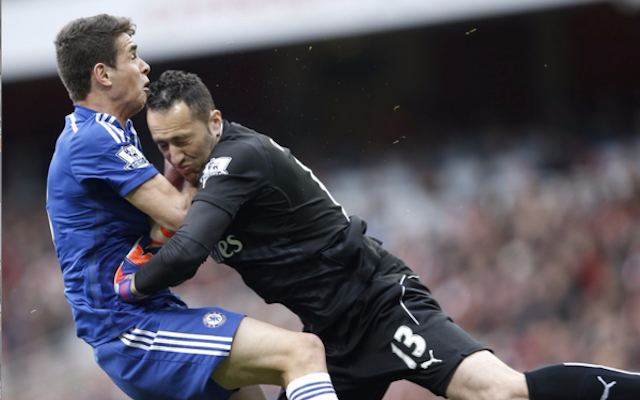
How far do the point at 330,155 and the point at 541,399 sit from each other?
9.00 m

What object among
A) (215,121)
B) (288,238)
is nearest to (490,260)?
(288,238)

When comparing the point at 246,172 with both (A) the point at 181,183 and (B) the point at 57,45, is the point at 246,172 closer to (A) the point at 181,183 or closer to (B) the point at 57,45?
(A) the point at 181,183

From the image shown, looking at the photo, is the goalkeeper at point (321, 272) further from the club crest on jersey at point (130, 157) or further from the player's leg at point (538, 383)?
the club crest on jersey at point (130, 157)

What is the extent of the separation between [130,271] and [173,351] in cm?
41

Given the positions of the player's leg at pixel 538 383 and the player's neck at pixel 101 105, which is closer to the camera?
the player's leg at pixel 538 383

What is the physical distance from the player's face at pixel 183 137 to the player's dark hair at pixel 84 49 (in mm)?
342

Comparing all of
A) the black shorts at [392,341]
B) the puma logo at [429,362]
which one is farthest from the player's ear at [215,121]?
the puma logo at [429,362]

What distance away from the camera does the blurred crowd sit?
9211 millimetres

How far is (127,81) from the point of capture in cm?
408

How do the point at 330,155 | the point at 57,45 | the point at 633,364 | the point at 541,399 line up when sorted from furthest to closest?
the point at 330,155
the point at 633,364
the point at 57,45
the point at 541,399

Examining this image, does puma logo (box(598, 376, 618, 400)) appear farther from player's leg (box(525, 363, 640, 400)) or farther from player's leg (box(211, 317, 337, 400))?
player's leg (box(211, 317, 337, 400))

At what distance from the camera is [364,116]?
12664 mm

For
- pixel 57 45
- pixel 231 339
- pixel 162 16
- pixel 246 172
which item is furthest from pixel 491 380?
pixel 162 16

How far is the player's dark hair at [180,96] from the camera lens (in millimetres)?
3984
